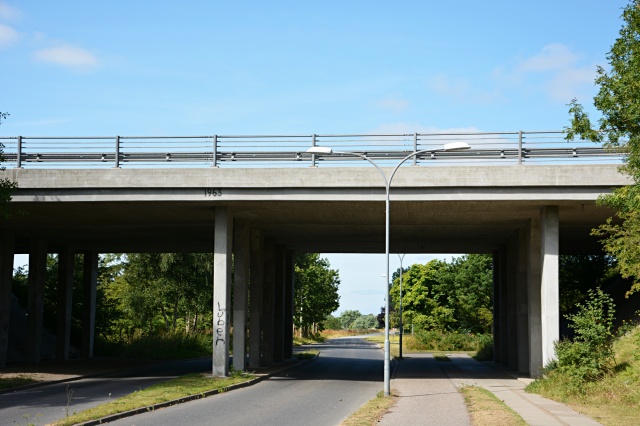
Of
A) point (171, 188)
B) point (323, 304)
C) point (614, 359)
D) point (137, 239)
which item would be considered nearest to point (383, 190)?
point (171, 188)

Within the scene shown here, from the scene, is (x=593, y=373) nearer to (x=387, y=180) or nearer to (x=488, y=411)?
(x=488, y=411)

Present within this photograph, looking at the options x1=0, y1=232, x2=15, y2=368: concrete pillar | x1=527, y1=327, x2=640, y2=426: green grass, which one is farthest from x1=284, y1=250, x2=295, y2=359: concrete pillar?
x1=527, y1=327, x2=640, y2=426: green grass

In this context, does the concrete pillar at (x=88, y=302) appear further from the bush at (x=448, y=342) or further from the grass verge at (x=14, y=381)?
the bush at (x=448, y=342)

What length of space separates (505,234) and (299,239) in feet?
38.3

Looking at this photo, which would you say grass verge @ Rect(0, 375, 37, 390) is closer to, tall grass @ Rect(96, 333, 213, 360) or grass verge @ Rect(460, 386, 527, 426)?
grass verge @ Rect(460, 386, 527, 426)

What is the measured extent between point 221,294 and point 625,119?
660 inches

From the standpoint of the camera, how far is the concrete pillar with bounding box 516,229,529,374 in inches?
1517

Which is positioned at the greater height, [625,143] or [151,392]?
[625,143]

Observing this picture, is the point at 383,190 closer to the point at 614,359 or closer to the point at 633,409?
the point at 614,359

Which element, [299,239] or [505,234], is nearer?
[505,234]

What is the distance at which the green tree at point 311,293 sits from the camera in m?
95.4

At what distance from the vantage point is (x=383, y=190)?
2980cm

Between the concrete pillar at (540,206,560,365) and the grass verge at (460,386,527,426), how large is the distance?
14.3 ft

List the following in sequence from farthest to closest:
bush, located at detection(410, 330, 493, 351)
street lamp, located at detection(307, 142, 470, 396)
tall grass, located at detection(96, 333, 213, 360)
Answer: bush, located at detection(410, 330, 493, 351) → tall grass, located at detection(96, 333, 213, 360) → street lamp, located at detection(307, 142, 470, 396)
